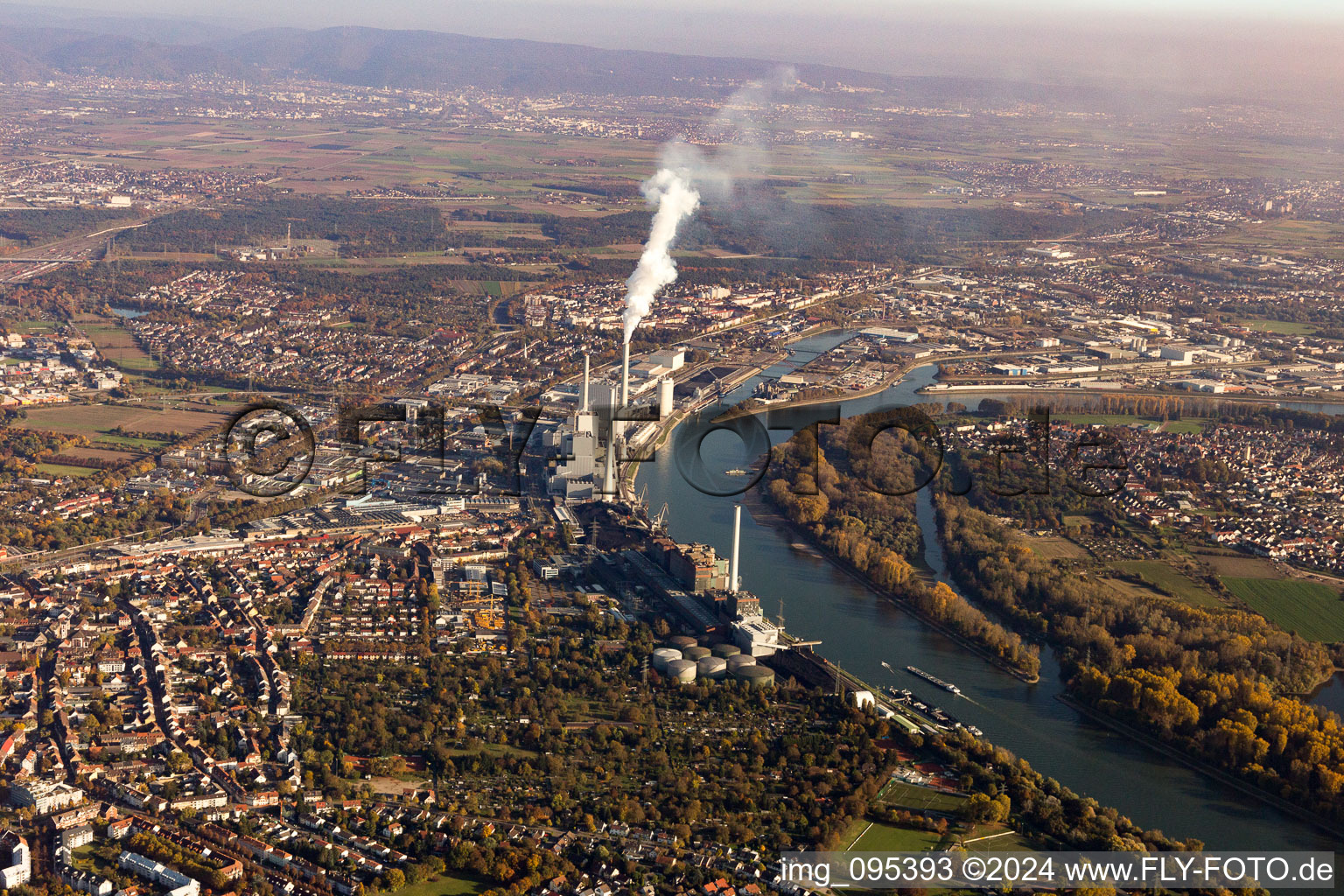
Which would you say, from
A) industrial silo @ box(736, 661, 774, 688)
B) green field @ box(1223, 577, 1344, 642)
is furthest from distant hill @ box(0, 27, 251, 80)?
green field @ box(1223, 577, 1344, 642)

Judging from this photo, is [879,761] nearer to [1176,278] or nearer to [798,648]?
[798,648]

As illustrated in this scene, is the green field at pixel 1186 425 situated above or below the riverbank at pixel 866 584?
above

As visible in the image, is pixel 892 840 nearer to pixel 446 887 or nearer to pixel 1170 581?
pixel 446 887

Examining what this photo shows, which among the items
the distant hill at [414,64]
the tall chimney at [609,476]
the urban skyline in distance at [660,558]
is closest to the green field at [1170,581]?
the urban skyline in distance at [660,558]

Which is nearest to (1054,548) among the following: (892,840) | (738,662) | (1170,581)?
(1170,581)

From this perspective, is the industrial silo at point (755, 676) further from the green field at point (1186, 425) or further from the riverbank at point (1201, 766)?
the green field at point (1186, 425)

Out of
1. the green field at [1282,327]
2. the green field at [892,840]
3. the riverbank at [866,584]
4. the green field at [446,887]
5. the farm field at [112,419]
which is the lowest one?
the green field at [446,887]
